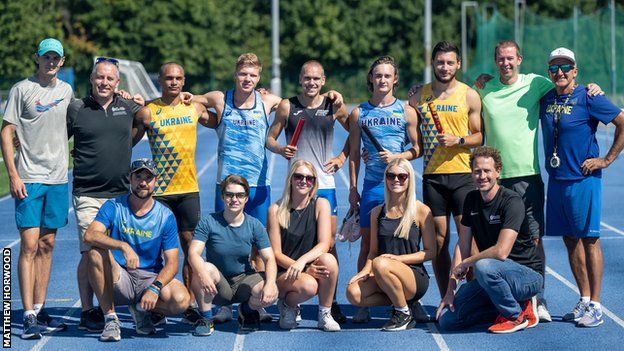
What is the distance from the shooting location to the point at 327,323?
321 inches

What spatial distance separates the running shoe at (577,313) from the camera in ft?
27.3

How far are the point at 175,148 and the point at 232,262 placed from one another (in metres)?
0.94

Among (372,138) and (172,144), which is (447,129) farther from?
(172,144)

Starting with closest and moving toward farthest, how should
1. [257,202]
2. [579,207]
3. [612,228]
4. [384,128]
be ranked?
[579,207], [384,128], [257,202], [612,228]

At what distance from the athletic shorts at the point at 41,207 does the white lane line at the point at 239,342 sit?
1.50m

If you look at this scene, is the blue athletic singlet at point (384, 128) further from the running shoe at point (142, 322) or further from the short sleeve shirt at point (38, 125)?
the short sleeve shirt at point (38, 125)

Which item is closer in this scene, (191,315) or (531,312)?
(531,312)

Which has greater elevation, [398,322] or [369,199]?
[369,199]

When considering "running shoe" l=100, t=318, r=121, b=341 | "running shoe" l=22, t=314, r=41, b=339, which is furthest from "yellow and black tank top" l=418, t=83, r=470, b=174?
"running shoe" l=22, t=314, r=41, b=339

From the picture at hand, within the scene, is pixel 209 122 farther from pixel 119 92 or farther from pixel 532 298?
pixel 532 298

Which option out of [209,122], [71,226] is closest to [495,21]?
[71,226]

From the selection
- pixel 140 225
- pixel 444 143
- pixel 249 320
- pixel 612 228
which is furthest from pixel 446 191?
pixel 612 228

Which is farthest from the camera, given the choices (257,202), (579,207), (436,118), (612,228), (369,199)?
(612,228)

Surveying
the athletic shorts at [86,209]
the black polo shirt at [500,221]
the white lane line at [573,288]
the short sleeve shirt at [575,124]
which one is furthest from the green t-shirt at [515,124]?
the athletic shorts at [86,209]
